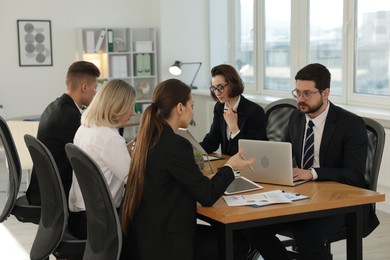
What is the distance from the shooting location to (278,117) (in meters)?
4.25

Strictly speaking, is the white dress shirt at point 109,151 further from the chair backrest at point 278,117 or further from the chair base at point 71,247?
the chair backrest at point 278,117

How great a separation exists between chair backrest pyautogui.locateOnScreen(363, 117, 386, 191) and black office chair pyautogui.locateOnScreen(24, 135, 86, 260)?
1.47 metres

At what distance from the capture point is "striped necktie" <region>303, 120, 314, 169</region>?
3.49 meters

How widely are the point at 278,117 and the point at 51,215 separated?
1.69 metres

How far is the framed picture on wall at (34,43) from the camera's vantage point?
852 cm

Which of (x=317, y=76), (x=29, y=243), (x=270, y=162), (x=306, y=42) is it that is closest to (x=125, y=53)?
(x=306, y=42)

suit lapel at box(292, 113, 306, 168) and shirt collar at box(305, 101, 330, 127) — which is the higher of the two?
shirt collar at box(305, 101, 330, 127)

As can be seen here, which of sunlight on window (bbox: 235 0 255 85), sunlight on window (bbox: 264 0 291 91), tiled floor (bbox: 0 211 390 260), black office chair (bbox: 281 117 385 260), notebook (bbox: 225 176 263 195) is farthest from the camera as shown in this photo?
sunlight on window (bbox: 235 0 255 85)

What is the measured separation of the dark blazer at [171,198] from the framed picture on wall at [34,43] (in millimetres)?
6208

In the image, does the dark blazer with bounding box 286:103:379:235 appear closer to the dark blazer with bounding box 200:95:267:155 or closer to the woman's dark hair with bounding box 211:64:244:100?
the dark blazer with bounding box 200:95:267:155

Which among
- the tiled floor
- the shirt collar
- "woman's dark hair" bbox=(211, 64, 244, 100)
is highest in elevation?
"woman's dark hair" bbox=(211, 64, 244, 100)

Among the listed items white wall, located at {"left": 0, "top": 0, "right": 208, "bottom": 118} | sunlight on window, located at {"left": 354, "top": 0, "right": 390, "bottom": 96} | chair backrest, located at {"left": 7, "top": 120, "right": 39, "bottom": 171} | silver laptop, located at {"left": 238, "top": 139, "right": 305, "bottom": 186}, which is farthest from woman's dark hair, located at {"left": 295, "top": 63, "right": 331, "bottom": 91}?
white wall, located at {"left": 0, "top": 0, "right": 208, "bottom": 118}

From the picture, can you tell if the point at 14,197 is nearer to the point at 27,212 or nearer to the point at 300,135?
the point at 27,212

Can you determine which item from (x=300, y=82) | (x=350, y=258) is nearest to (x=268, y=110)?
(x=300, y=82)
